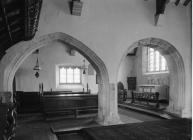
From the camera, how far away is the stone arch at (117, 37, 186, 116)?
19.0 feet

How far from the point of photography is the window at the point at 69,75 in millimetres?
9773

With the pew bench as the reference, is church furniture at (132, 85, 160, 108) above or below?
above

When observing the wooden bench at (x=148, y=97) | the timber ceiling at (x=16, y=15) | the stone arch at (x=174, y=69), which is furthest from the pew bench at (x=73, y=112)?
the timber ceiling at (x=16, y=15)

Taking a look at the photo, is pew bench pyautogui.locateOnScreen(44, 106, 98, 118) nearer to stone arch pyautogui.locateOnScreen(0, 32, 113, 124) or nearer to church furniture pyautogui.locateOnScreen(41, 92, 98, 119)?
church furniture pyautogui.locateOnScreen(41, 92, 98, 119)

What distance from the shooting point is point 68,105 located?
6.22 metres

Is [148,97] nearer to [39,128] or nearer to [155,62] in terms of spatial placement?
[155,62]

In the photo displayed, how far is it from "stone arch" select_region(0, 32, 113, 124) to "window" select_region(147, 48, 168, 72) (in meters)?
4.87

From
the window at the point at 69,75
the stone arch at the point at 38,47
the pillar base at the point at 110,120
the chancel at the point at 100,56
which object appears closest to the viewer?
the chancel at the point at 100,56

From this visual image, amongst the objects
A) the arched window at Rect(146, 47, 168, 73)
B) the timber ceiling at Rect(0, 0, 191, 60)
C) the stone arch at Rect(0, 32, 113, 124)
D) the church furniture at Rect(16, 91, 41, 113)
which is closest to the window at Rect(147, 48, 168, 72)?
the arched window at Rect(146, 47, 168, 73)

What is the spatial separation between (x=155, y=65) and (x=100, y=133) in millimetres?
7792

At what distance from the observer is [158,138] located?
2496 millimetres

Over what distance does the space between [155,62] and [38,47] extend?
6.86 metres

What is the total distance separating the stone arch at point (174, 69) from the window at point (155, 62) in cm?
281

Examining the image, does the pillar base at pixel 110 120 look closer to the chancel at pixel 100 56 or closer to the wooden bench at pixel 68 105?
the chancel at pixel 100 56
